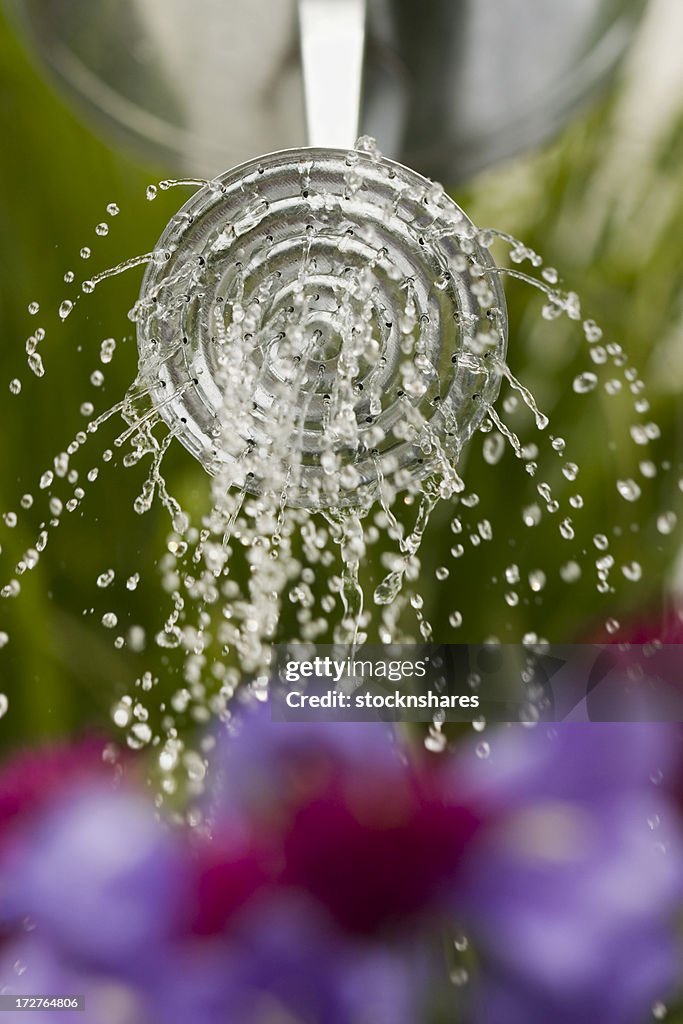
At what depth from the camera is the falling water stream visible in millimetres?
352

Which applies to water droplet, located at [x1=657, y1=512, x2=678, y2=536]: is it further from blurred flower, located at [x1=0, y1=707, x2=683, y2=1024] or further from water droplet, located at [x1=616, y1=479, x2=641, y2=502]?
blurred flower, located at [x1=0, y1=707, x2=683, y2=1024]

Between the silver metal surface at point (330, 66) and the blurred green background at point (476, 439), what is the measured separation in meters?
0.03

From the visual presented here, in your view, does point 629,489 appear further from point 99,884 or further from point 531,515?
point 99,884

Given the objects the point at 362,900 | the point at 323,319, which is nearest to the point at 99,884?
the point at 362,900

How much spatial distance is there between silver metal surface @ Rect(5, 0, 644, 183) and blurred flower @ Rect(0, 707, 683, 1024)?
0.24 m

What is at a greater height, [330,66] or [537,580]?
[330,66]

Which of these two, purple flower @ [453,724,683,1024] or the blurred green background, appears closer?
purple flower @ [453,724,683,1024]

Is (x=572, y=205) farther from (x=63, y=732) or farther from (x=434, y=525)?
(x=63, y=732)

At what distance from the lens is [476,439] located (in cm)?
41

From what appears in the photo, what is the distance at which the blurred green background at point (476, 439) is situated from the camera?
437 millimetres

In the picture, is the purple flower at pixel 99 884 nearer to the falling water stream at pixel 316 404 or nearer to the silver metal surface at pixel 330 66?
the falling water stream at pixel 316 404

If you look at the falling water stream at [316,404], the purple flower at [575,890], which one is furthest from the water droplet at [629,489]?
the purple flower at [575,890]

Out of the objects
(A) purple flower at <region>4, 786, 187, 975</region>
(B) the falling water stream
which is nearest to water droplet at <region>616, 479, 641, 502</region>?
(B) the falling water stream

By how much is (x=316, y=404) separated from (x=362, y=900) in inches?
6.6
